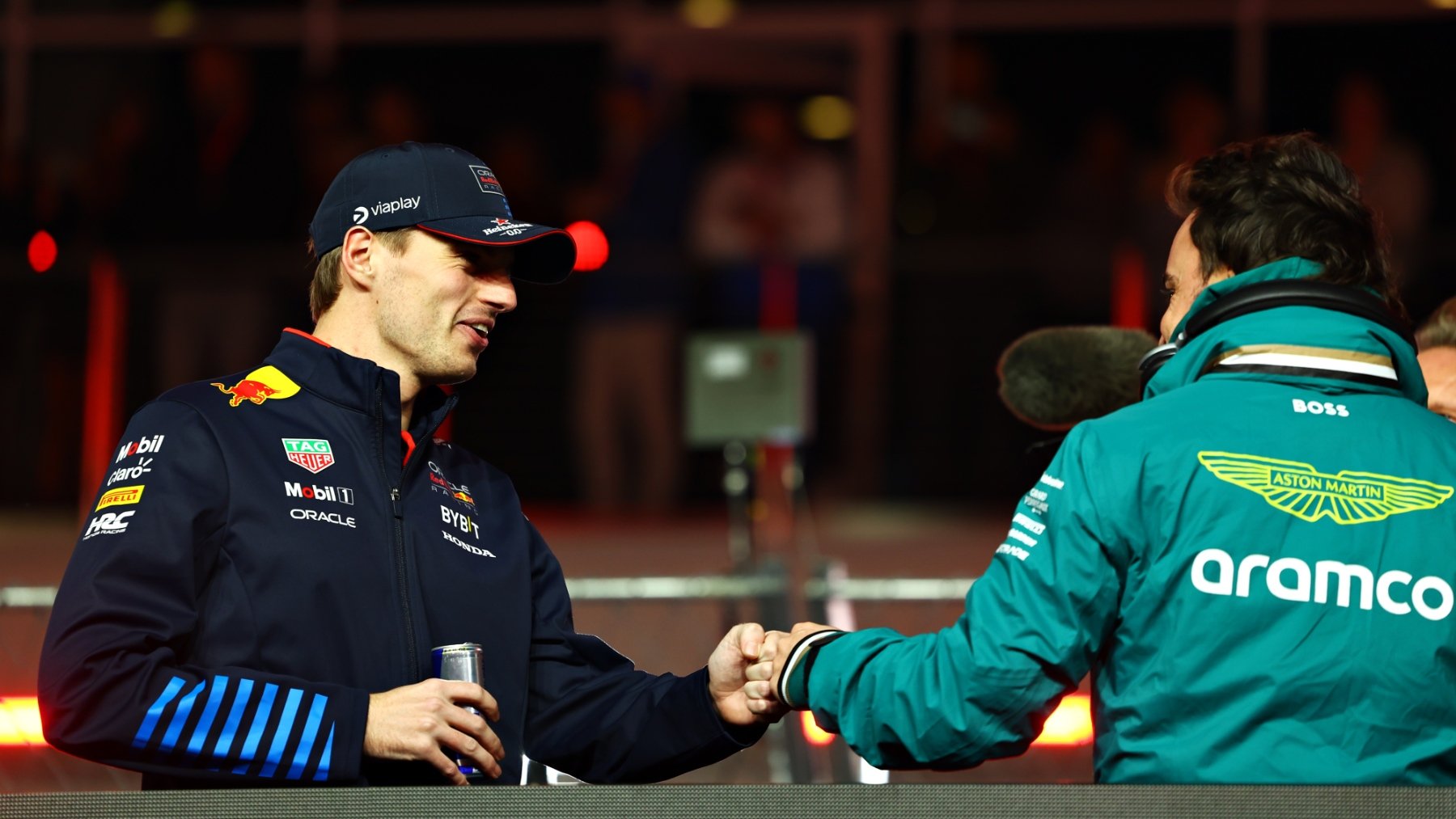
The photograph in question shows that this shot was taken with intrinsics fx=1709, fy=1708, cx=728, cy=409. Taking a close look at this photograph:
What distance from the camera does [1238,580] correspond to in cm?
216

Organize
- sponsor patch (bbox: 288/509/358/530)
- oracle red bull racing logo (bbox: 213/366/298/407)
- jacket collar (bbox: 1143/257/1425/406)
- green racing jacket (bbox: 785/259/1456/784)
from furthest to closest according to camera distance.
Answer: oracle red bull racing logo (bbox: 213/366/298/407), sponsor patch (bbox: 288/509/358/530), jacket collar (bbox: 1143/257/1425/406), green racing jacket (bbox: 785/259/1456/784)

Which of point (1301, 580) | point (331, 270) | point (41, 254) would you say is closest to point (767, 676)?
point (1301, 580)

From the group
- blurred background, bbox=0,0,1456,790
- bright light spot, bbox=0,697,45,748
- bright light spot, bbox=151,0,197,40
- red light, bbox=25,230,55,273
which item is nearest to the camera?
bright light spot, bbox=0,697,45,748

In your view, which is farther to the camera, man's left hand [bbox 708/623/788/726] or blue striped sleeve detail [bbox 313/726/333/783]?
man's left hand [bbox 708/623/788/726]

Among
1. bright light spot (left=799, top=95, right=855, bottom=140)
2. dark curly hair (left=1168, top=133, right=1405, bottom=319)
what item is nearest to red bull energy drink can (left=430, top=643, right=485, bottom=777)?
dark curly hair (left=1168, top=133, right=1405, bottom=319)

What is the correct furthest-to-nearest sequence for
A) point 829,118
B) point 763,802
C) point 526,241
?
1. point 829,118
2. point 526,241
3. point 763,802

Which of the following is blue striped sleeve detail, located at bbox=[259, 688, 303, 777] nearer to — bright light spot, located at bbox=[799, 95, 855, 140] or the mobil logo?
the mobil logo

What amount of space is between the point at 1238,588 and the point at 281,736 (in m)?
1.36

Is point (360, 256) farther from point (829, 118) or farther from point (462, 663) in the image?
point (829, 118)

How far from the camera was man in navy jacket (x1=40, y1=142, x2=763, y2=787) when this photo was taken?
2.48 meters

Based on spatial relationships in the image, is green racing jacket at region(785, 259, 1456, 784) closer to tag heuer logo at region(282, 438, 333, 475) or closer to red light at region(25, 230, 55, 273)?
tag heuer logo at region(282, 438, 333, 475)

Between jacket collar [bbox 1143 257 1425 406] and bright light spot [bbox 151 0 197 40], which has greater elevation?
bright light spot [bbox 151 0 197 40]

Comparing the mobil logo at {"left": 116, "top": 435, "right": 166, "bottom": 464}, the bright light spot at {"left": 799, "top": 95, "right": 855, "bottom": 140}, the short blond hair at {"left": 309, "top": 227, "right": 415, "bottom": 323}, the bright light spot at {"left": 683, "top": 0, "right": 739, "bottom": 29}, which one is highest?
the bright light spot at {"left": 683, "top": 0, "right": 739, "bottom": 29}

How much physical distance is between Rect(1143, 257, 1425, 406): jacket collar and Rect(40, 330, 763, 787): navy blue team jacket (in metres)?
1.08
